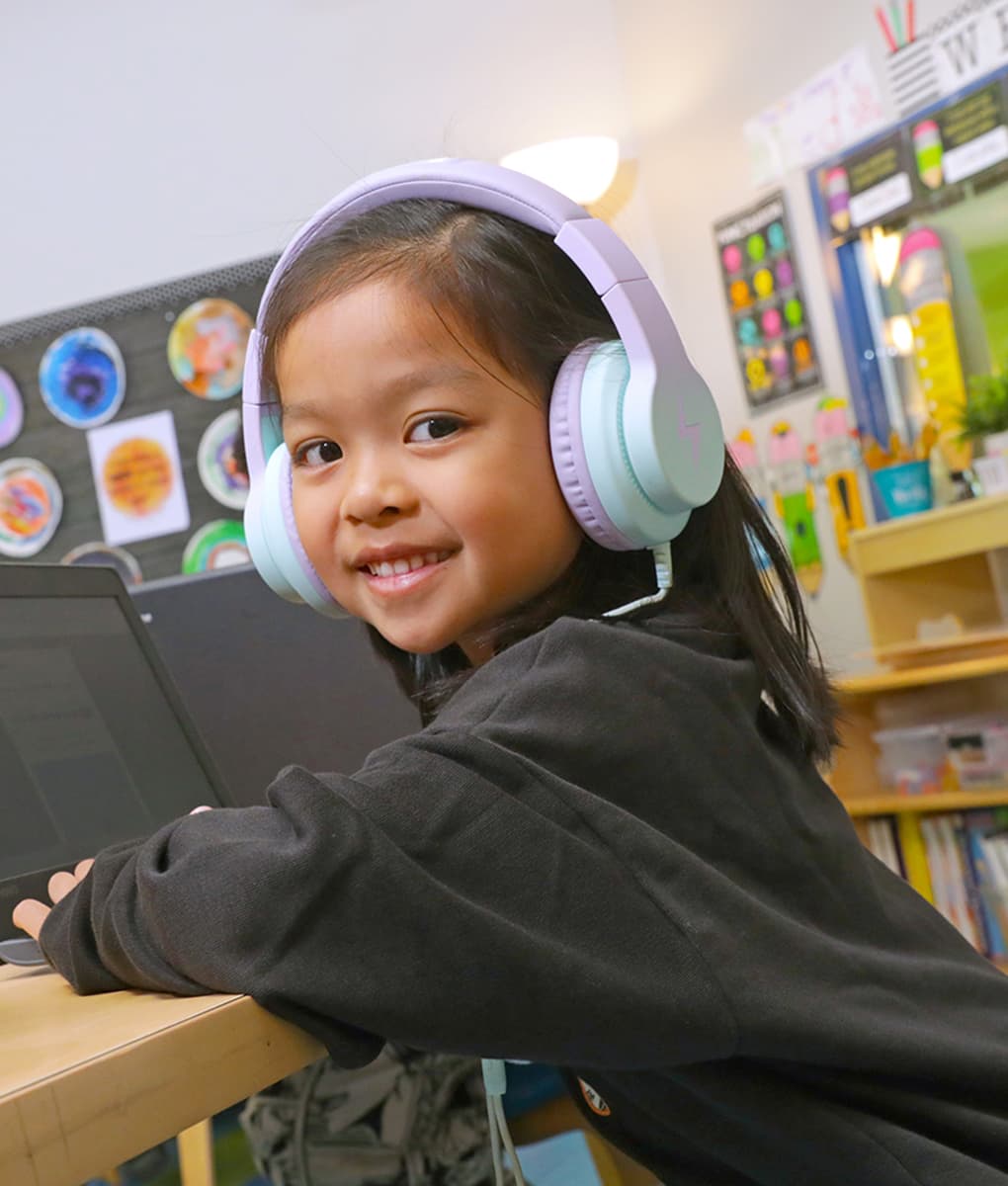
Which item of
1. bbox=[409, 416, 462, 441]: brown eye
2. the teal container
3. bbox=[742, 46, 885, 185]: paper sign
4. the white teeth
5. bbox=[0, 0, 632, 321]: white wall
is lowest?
the teal container

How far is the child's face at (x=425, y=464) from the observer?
76cm

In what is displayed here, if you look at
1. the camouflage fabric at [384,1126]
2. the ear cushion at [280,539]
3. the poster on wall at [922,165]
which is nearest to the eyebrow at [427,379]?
the ear cushion at [280,539]

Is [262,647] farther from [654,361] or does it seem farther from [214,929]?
[214,929]

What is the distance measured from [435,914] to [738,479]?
0.48 metres

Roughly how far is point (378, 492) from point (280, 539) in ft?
0.41

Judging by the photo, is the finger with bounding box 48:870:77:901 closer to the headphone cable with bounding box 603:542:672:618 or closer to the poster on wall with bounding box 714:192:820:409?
the headphone cable with bounding box 603:542:672:618

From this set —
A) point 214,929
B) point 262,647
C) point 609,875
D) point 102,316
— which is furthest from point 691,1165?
point 102,316

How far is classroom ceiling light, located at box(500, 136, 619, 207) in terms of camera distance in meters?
3.13

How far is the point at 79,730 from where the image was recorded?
41.3 inches

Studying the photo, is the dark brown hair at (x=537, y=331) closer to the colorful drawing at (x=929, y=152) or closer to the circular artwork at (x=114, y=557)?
the circular artwork at (x=114, y=557)

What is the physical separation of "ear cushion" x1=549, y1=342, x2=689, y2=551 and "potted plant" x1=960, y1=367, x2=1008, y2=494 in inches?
77.7

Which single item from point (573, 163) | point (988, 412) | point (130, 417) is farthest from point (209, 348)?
point (988, 412)

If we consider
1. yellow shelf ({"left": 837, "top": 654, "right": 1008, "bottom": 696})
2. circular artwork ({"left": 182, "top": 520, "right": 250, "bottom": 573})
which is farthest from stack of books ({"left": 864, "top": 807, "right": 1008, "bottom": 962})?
circular artwork ({"left": 182, "top": 520, "right": 250, "bottom": 573})

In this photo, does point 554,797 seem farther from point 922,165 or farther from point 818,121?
point 818,121
